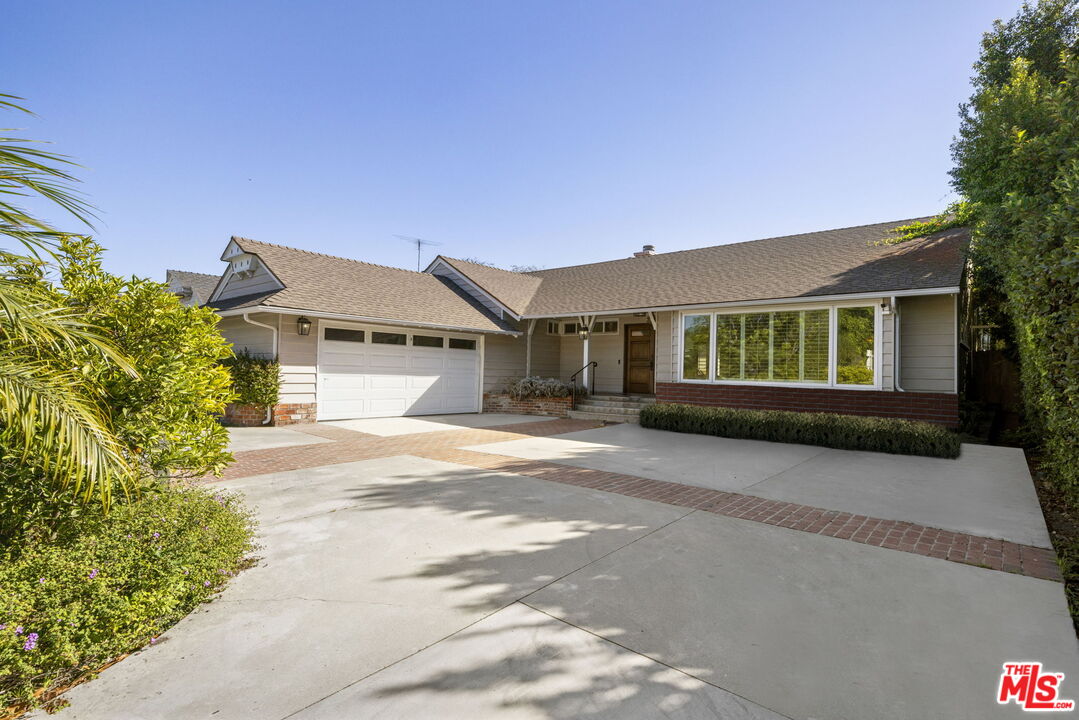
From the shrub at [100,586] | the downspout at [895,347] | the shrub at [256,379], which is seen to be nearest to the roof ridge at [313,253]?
the shrub at [256,379]

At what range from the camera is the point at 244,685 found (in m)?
2.16

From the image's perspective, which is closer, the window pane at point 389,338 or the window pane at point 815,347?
the window pane at point 815,347

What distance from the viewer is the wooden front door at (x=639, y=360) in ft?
48.0

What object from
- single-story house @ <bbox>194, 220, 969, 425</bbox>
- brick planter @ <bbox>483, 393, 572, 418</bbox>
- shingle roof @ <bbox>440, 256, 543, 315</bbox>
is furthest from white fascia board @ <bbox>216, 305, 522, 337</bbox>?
brick planter @ <bbox>483, 393, 572, 418</bbox>

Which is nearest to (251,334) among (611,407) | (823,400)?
(611,407)

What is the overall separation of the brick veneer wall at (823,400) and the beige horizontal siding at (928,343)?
77 centimetres

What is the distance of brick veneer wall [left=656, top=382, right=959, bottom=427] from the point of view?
356 inches

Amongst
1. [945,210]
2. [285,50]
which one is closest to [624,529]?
[285,50]

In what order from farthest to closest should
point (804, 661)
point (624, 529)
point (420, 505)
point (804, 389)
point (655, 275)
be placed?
point (655, 275)
point (804, 389)
point (420, 505)
point (624, 529)
point (804, 661)

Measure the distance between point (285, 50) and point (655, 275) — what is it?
35.1 ft

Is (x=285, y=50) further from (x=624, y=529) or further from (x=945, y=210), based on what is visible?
(x=945, y=210)

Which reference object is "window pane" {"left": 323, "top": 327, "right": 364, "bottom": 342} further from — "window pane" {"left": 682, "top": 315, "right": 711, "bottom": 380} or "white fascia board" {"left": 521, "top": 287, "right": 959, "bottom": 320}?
"window pane" {"left": 682, "top": 315, "right": 711, "bottom": 380}

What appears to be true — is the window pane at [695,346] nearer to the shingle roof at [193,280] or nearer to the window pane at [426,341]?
the window pane at [426,341]

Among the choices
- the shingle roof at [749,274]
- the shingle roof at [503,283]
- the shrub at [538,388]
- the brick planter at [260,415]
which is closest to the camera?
the shingle roof at [749,274]
